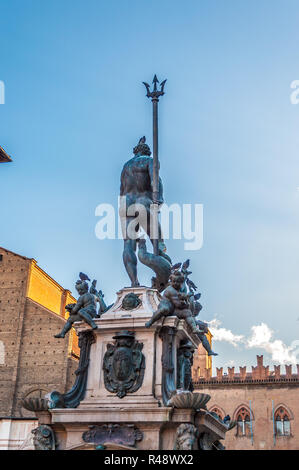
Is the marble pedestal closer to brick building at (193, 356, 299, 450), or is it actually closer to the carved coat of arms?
the carved coat of arms

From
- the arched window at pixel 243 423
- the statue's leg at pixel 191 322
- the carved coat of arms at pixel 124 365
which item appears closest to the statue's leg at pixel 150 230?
the statue's leg at pixel 191 322

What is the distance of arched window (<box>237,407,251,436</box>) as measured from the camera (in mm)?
40463

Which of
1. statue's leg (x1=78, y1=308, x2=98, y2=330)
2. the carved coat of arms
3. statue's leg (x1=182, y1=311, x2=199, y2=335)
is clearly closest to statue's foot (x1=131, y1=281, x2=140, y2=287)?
statue's leg (x1=78, y1=308, x2=98, y2=330)

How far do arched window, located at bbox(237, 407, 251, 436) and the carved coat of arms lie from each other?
36.2 meters

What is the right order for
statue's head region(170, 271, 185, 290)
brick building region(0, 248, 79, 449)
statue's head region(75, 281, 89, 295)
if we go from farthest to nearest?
1. brick building region(0, 248, 79, 449)
2. statue's head region(75, 281, 89, 295)
3. statue's head region(170, 271, 185, 290)

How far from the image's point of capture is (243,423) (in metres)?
40.9

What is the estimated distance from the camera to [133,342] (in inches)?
270

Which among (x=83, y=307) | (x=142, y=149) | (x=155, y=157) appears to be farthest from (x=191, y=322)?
(x=142, y=149)

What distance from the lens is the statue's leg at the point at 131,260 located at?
7.88 metres

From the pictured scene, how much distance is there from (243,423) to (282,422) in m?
2.77
